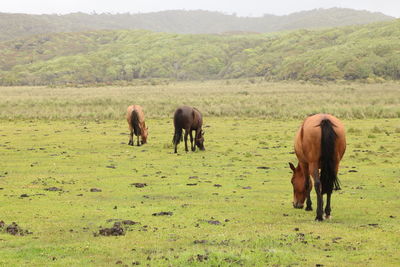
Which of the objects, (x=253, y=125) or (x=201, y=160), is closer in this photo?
(x=201, y=160)

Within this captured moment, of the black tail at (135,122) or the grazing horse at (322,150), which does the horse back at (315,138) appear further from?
the black tail at (135,122)

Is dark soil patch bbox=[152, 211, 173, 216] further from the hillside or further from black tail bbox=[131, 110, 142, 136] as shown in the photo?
the hillside

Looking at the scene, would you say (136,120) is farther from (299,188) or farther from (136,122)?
(299,188)

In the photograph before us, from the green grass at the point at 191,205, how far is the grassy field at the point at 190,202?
0.13 feet

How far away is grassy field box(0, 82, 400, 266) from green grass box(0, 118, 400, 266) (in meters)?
0.04

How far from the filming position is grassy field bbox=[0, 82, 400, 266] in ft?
32.4

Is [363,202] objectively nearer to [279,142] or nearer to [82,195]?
[82,195]

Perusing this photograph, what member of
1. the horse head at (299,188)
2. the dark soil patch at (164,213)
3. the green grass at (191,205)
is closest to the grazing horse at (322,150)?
the green grass at (191,205)

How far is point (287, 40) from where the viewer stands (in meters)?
196

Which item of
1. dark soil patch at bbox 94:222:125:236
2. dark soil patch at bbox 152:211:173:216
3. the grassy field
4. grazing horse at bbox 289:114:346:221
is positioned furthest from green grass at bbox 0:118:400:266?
grazing horse at bbox 289:114:346:221

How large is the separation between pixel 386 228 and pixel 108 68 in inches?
6721

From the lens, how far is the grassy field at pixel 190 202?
32.4 ft

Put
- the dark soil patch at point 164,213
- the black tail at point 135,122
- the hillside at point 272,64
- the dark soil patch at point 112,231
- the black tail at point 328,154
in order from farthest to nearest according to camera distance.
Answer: the hillside at point 272,64
the black tail at point 135,122
the dark soil patch at point 164,213
the black tail at point 328,154
the dark soil patch at point 112,231

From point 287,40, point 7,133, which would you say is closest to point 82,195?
point 7,133
